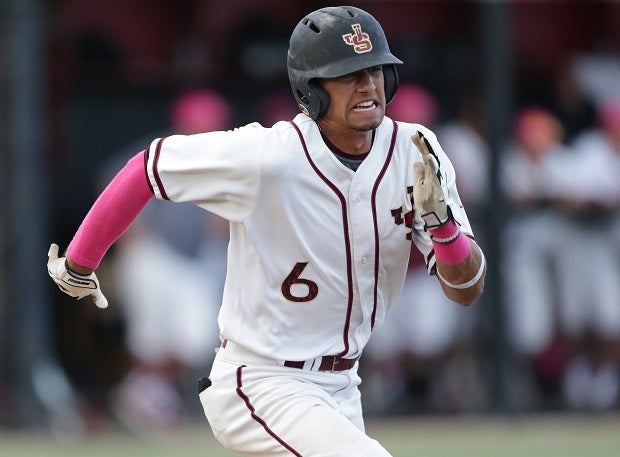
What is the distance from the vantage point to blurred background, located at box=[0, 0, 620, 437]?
897 cm

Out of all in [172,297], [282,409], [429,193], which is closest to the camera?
[429,193]

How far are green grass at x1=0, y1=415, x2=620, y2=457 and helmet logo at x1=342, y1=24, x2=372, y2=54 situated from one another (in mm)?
3842

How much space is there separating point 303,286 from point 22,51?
4.98 metres

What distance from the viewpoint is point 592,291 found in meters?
9.67

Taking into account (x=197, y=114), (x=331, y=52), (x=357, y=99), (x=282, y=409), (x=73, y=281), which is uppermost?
(x=331, y=52)

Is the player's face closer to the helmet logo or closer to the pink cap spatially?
the helmet logo

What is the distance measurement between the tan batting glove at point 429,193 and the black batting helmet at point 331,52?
1.15ft

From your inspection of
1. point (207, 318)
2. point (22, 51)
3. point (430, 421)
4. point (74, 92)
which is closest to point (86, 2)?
point (74, 92)

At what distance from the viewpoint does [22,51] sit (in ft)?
29.2

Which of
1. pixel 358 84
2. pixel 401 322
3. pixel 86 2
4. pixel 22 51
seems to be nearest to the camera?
pixel 358 84

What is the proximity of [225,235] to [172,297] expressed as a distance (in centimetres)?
55

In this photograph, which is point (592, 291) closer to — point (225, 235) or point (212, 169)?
point (225, 235)

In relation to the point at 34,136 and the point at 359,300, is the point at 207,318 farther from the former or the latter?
the point at 359,300

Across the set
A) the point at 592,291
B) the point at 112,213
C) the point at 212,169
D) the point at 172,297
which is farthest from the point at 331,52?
the point at 592,291
